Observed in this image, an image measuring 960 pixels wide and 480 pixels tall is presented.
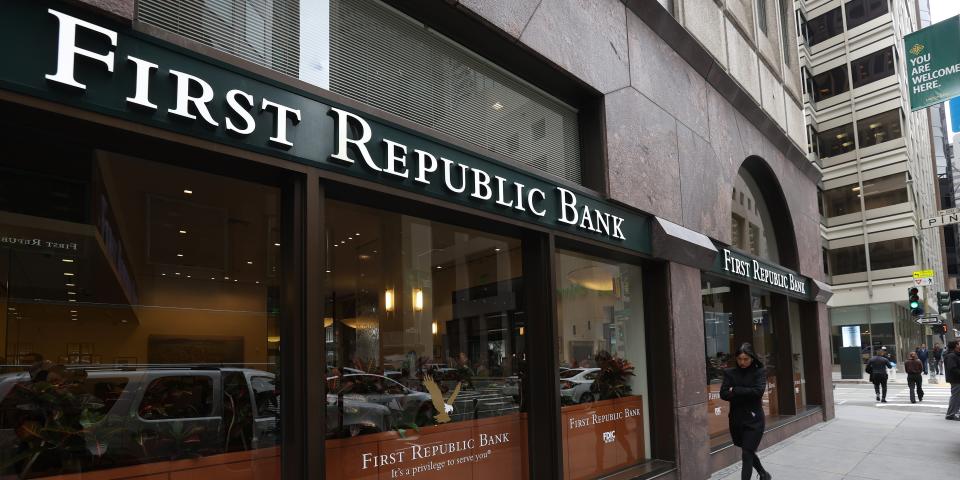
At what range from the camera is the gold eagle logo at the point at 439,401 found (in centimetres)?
575

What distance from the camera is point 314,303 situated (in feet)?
14.3

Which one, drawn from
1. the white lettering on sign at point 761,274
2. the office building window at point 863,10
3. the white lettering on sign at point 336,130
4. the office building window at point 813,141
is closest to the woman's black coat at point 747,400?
the white lettering on sign at point 336,130

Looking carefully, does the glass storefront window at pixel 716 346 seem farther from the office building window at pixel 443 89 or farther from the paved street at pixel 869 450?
the office building window at pixel 443 89

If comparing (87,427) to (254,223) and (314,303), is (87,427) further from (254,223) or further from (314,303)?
(254,223)

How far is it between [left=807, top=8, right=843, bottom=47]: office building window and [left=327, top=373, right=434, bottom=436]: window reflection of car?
4601cm

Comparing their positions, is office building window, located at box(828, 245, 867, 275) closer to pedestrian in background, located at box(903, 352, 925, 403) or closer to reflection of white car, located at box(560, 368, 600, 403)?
pedestrian in background, located at box(903, 352, 925, 403)

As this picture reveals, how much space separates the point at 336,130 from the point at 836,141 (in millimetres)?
45347

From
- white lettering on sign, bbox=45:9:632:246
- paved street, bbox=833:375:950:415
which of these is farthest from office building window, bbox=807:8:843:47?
white lettering on sign, bbox=45:9:632:246

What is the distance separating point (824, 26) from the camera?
141 feet

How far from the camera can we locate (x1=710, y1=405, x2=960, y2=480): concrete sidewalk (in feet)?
29.3

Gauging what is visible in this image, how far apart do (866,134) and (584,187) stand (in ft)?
136

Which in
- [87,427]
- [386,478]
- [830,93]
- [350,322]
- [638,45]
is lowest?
[386,478]

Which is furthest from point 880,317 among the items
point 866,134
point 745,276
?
point 745,276

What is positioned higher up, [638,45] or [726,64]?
[726,64]
